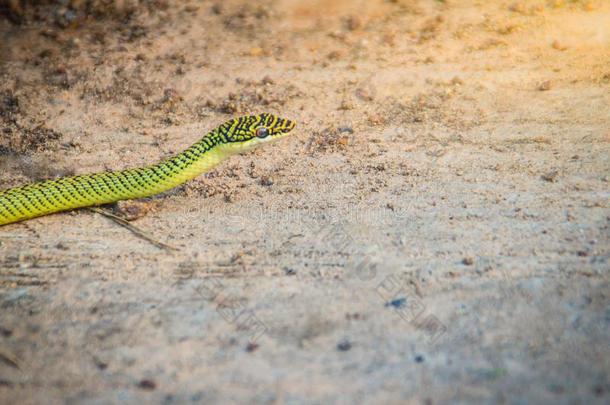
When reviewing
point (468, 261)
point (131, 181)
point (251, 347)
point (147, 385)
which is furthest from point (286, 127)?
point (147, 385)

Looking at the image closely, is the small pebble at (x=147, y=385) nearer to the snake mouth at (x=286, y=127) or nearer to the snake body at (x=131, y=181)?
the snake body at (x=131, y=181)

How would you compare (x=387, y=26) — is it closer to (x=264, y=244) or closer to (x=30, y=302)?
(x=264, y=244)

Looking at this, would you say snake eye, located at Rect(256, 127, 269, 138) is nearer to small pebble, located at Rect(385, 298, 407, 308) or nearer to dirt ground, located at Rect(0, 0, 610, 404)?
dirt ground, located at Rect(0, 0, 610, 404)

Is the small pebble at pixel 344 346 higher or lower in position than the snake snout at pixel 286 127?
lower

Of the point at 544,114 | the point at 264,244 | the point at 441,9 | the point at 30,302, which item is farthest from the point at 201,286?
the point at 441,9

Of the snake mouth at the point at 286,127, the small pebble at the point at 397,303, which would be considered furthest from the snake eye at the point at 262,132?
the small pebble at the point at 397,303
